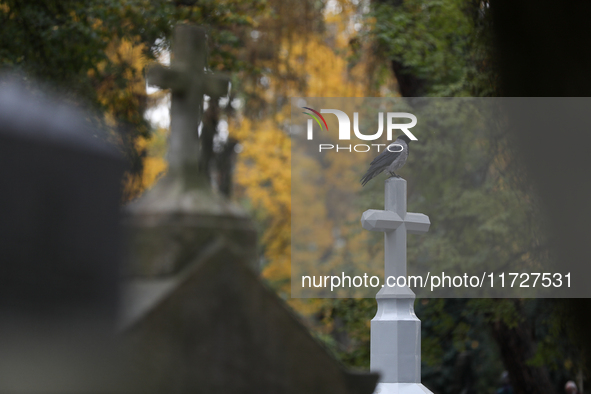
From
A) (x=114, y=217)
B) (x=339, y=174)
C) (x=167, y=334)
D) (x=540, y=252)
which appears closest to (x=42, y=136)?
(x=114, y=217)

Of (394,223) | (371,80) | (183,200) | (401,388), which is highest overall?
(371,80)

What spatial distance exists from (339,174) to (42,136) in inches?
595

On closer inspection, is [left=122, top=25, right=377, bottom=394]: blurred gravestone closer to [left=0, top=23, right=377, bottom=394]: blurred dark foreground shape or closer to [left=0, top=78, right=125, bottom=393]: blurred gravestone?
[left=0, top=23, right=377, bottom=394]: blurred dark foreground shape

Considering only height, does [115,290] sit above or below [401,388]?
above

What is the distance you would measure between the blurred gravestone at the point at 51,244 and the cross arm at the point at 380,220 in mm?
4195

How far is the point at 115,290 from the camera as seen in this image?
1.26 metres

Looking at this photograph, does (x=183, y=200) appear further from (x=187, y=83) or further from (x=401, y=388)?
(x=401, y=388)

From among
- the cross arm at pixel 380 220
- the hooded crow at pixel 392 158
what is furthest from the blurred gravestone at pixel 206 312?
the hooded crow at pixel 392 158

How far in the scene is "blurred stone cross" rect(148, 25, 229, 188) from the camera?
7.60 feet

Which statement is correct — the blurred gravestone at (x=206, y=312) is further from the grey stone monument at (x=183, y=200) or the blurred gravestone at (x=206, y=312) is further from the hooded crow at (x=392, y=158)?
the hooded crow at (x=392, y=158)

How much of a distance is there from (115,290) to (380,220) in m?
4.23

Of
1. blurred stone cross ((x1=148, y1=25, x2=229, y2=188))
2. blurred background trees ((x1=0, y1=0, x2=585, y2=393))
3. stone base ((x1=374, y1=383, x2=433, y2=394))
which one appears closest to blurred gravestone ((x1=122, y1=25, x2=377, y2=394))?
blurred stone cross ((x1=148, y1=25, x2=229, y2=188))

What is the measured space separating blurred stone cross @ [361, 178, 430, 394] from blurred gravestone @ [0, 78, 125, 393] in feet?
13.0

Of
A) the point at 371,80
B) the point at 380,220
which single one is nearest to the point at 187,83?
the point at 380,220
